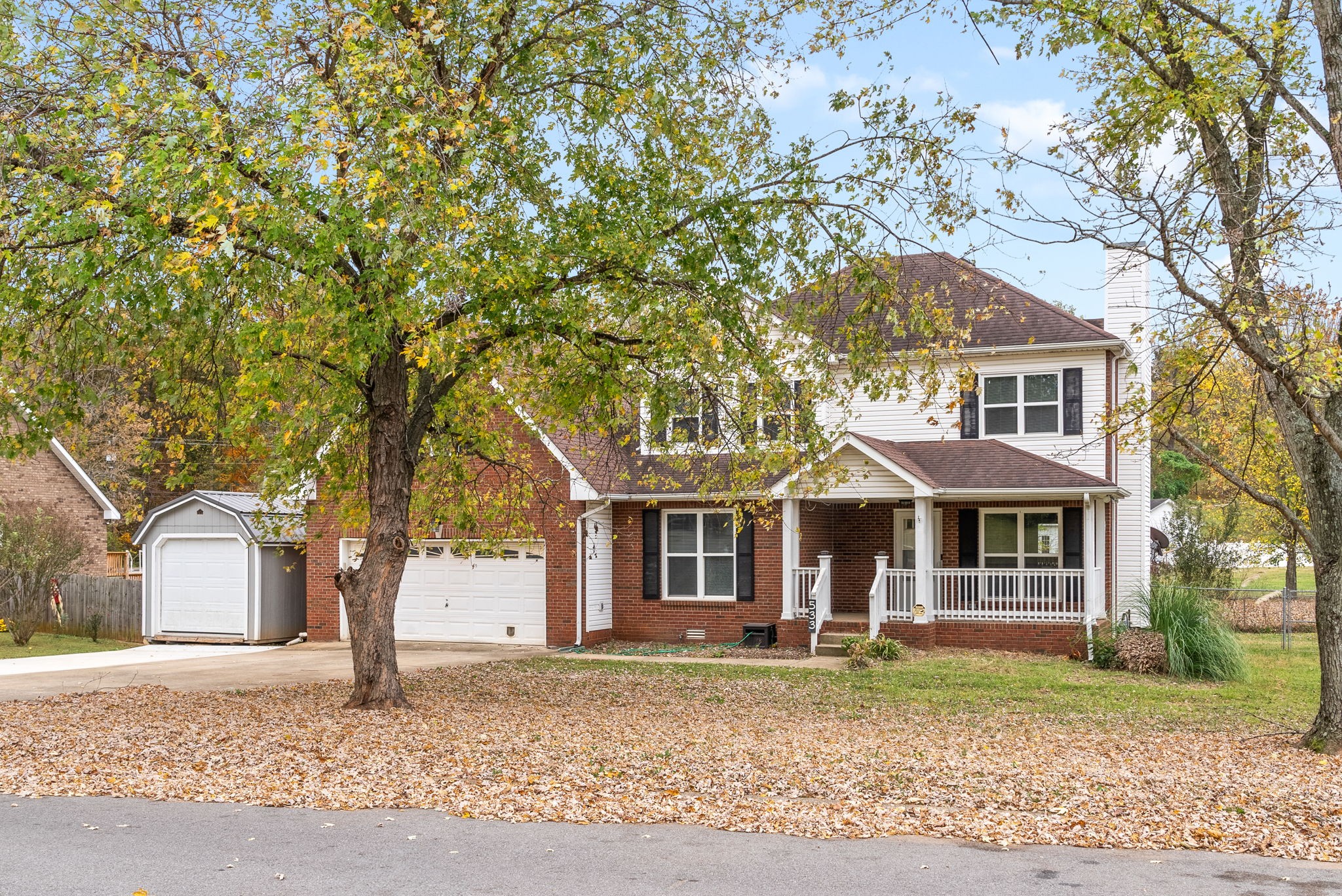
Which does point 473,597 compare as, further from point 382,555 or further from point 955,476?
point 382,555

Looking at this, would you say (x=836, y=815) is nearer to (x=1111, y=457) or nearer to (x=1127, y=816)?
(x=1127, y=816)

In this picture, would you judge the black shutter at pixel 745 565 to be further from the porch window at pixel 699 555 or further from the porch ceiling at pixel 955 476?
the porch ceiling at pixel 955 476

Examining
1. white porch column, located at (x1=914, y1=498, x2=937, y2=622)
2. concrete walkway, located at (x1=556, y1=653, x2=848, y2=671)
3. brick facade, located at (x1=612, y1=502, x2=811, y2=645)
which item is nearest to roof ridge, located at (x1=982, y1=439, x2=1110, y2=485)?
white porch column, located at (x1=914, y1=498, x2=937, y2=622)

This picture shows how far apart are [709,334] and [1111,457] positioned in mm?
12435

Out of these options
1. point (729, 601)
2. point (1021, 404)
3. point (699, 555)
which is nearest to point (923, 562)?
point (729, 601)

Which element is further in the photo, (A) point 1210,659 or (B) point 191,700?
(A) point 1210,659

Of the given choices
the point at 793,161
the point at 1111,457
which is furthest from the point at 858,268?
the point at 1111,457

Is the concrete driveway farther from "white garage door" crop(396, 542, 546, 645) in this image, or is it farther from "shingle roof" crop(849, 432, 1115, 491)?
"shingle roof" crop(849, 432, 1115, 491)

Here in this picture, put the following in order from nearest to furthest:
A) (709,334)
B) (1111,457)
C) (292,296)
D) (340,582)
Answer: (292,296) → (709,334) → (340,582) → (1111,457)

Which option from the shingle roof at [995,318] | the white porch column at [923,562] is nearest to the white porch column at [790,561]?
the white porch column at [923,562]

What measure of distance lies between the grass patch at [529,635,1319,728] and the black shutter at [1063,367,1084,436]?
4303 mm

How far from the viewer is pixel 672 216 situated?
39.2ft

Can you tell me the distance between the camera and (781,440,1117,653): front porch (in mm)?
20078

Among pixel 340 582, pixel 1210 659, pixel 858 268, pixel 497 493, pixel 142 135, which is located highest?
pixel 142 135
